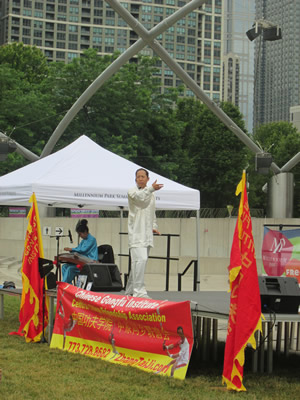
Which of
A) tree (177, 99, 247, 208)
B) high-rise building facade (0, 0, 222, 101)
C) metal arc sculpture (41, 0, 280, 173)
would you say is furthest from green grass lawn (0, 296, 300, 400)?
high-rise building facade (0, 0, 222, 101)

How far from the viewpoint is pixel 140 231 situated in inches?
405

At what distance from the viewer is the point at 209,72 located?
7466 inches

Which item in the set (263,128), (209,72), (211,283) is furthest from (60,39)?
(211,283)

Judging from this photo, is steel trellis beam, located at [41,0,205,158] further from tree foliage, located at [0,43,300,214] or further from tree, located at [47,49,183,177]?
tree, located at [47,49,183,177]

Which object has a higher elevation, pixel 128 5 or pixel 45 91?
pixel 128 5

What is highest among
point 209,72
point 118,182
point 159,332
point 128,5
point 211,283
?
point 128,5

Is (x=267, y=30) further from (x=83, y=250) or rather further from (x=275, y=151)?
(x=275, y=151)

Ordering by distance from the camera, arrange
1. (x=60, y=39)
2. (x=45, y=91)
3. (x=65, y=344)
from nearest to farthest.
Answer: (x=65, y=344) → (x=45, y=91) → (x=60, y=39)

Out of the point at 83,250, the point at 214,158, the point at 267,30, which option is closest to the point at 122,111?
the point at 214,158

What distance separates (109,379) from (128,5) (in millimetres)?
179270

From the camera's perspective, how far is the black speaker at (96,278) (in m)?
11.1

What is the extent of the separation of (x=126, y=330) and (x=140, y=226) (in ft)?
5.87

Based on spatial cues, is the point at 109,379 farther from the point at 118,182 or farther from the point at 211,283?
the point at 211,283

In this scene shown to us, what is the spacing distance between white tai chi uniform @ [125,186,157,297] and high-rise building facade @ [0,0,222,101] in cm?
16021
